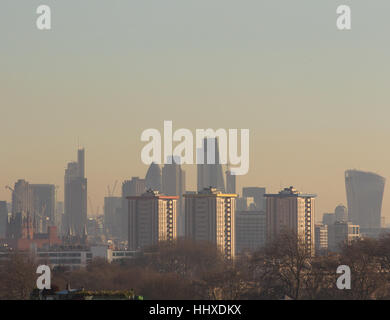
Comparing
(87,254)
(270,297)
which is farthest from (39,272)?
(87,254)

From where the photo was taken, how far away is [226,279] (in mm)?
71875

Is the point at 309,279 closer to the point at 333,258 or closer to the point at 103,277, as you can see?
the point at 333,258

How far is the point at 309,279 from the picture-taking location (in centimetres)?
7219

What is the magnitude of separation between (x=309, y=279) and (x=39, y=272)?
2083 cm
